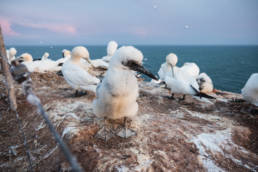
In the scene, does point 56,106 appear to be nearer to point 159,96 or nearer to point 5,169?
point 5,169

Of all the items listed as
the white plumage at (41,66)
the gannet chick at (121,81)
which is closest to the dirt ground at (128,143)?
the gannet chick at (121,81)

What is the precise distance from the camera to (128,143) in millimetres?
2748

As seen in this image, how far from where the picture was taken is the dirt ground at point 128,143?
2.40 metres

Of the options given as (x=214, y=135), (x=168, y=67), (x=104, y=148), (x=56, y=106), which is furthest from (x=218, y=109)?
(x=56, y=106)

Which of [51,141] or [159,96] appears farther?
[159,96]

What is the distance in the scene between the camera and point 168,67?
868 centimetres

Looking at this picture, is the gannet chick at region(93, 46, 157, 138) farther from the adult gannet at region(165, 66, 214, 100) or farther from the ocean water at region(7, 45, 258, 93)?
the adult gannet at region(165, 66, 214, 100)

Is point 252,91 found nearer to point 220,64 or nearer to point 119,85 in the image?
point 119,85

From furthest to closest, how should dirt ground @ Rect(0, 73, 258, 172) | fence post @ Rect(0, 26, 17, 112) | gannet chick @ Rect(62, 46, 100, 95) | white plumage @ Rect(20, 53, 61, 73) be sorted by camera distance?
white plumage @ Rect(20, 53, 61, 73)
gannet chick @ Rect(62, 46, 100, 95)
fence post @ Rect(0, 26, 17, 112)
dirt ground @ Rect(0, 73, 258, 172)

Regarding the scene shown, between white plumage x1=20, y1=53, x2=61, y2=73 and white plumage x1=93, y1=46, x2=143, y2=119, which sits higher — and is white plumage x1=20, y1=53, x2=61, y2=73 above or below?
below

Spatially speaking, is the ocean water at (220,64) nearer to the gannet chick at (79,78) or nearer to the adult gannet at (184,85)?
the adult gannet at (184,85)

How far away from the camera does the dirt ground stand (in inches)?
94.6

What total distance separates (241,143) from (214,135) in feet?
1.96

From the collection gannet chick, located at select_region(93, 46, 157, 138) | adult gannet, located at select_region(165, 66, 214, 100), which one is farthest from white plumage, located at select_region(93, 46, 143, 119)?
adult gannet, located at select_region(165, 66, 214, 100)
